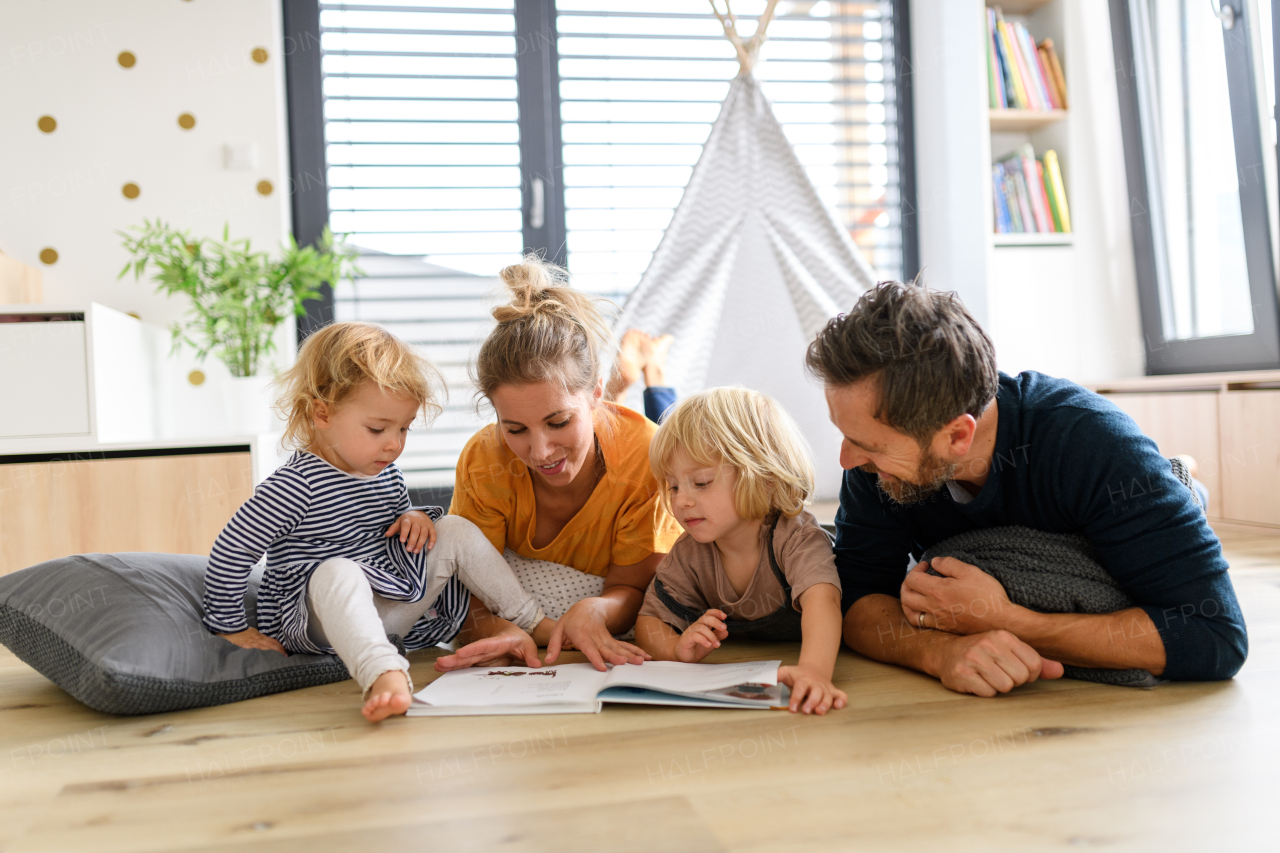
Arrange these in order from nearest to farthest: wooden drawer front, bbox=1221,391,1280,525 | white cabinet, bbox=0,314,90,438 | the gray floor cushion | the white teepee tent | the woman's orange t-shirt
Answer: the gray floor cushion → the woman's orange t-shirt → white cabinet, bbox=0,314,90,438 → wooden drawer front, bbox=1221,391,1280,525 → the white teepee tent

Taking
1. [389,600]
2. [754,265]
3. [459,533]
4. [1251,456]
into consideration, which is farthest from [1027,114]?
[389,600]

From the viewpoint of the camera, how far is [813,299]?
97.1 inches

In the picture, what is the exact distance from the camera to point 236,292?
2.29 meters

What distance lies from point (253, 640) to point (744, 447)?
716mm

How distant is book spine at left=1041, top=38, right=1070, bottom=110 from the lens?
110 inches

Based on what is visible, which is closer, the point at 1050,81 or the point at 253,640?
the point at 253,640

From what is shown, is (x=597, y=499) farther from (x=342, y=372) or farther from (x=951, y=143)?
(x=951, y=143)

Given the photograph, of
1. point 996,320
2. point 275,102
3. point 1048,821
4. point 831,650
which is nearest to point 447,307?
point 275,102

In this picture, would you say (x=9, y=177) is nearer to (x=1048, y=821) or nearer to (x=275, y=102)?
(x=275, y=102)

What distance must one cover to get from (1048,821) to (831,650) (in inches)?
14.8

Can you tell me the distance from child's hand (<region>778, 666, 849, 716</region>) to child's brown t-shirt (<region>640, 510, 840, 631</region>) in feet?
0.57

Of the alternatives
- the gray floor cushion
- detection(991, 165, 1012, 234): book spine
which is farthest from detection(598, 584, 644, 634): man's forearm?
detection(991, 165, 1012, 234): book spine

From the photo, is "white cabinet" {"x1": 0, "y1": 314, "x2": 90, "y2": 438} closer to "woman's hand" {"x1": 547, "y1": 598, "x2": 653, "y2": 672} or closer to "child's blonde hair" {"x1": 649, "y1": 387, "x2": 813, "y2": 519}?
"woman's hand" {"x1": 547, "y1": 598, "x2": 653, "y2": 672}

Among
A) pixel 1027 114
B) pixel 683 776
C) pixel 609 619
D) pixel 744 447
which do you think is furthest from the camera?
pixel 1027 114
